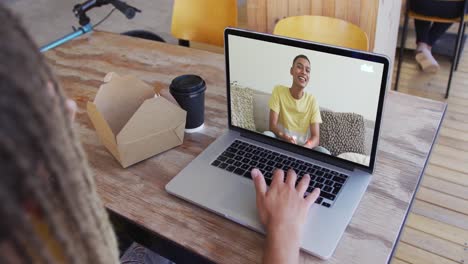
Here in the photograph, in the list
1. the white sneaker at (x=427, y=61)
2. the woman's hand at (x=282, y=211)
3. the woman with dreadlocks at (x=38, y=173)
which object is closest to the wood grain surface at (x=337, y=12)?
the woman's hand at (x=282, y=211)

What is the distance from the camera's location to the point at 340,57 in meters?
0.84

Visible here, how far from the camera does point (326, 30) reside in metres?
1.51

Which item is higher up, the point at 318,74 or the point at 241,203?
the point at 318,74

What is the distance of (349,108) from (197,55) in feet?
2.61

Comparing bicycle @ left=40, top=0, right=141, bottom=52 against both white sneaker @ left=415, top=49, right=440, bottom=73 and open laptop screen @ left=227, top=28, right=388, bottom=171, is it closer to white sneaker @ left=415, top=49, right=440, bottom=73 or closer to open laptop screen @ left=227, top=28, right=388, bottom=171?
open laptop screen @ left=227, top=28, right=388, bottom=171

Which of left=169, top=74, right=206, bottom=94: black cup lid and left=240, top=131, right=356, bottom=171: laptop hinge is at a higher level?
left=169, top=74, right=206, bottom=94: black cup lid

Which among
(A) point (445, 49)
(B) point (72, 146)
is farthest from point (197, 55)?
(A) point (445, 49)

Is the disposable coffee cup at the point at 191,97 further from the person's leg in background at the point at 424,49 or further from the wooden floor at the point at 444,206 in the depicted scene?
the person's leg in background at the point at 424,49

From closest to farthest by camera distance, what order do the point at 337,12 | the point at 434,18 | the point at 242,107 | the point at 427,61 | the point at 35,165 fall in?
the point at 35,165 < the point at 242,107 < the point at 337,12 < the point at 434,18 < the point at 427,61

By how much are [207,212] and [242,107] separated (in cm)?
29

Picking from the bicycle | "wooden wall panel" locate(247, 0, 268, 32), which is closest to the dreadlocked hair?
the bicycle

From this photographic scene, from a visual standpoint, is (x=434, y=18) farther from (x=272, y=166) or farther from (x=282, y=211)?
(x=282, y=211)

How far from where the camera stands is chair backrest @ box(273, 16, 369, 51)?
1.44m

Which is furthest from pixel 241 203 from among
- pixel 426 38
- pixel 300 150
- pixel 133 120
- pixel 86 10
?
pixel 426 38
